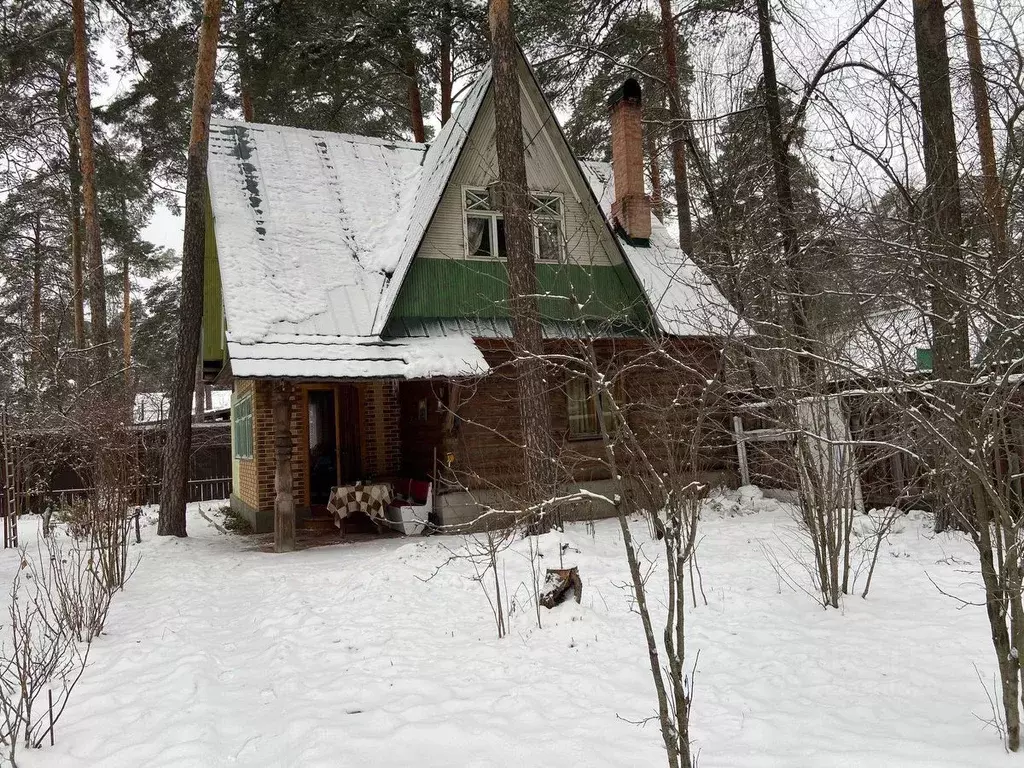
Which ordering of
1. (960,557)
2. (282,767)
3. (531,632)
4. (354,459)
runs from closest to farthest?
1. (282,767)
2. (531,632)
3. (960,557)
4. (354,459)

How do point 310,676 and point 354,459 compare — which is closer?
point 310,676

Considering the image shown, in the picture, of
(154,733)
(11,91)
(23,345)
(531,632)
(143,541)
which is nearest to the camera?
(154,733)

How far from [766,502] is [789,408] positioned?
6.65 meters

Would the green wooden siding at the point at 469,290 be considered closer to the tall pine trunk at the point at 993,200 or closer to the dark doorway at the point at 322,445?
the dark doorway at the point at 322,445

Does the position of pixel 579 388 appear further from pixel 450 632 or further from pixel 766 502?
pixel 450 632

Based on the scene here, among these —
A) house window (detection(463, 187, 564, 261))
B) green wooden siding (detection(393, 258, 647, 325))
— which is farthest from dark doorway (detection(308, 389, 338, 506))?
house window (detection(463, 187, 564, 261))

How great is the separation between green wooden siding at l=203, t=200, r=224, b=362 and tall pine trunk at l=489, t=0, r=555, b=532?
597 centimetres

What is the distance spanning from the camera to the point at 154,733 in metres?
4.05

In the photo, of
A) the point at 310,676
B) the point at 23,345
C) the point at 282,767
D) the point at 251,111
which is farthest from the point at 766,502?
the point at 23,345

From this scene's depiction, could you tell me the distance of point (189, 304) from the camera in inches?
475

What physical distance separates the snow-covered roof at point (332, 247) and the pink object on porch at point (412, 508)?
2305mm

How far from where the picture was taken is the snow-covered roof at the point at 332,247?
995 centimetres

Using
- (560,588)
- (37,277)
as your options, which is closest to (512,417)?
(560,588)

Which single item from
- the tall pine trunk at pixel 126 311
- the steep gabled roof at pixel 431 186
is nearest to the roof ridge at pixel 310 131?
the steep gabled roof at pixel 431 186
